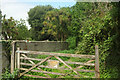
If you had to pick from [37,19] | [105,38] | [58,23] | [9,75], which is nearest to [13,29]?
[9,75]

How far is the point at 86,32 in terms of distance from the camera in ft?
13.9

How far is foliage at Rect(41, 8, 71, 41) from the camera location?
9.19 m

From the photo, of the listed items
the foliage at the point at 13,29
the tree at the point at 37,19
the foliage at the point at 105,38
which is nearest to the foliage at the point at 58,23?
the tree at the point at 37,19

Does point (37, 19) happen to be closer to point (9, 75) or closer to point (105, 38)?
point (105, 38)

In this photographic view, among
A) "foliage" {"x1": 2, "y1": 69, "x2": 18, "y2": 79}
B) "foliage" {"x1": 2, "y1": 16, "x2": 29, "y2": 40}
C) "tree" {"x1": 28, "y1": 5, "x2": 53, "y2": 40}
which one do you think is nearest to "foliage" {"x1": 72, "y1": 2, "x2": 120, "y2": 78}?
"foliage" {"x1": 2, "y1": 69, "x2": 18, "y2": 79}

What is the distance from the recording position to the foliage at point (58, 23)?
9.19m

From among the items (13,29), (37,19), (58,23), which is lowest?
(13,29)

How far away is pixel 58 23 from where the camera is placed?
9.79 m

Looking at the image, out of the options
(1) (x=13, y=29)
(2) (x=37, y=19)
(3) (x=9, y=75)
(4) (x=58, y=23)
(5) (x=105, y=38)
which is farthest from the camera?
(2) (x=37, y=19)

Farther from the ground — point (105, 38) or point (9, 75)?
→ point (105, 38)

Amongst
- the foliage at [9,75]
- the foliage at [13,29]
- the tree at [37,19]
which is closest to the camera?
the foliage at [9,75]

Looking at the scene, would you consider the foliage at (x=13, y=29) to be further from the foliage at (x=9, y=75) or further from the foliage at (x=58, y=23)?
the foliage at (x=58, y=23)

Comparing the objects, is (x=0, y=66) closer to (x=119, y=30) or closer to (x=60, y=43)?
Result: (x=119, y=30)

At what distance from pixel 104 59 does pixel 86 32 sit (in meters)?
1.11
